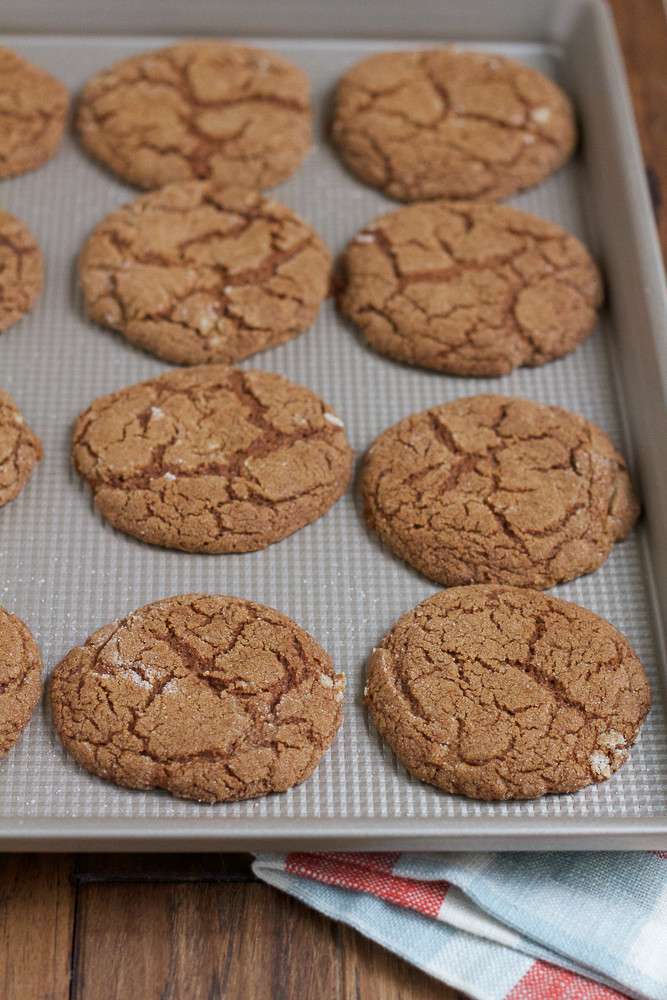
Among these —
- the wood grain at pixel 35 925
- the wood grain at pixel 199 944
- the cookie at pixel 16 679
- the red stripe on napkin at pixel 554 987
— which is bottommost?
the wood grain at pixel 35 925

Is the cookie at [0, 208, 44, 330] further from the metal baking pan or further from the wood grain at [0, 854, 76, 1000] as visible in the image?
the wood grain at [0, 854, 76, 1000]

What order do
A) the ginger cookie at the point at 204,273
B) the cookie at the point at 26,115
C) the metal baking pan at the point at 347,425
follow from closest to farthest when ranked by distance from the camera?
the metal baking pan at the point at 347,425
the ginger cookie at the point at 204,273
the cookie at the point at 26,115

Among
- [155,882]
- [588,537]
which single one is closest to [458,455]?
[588,537]

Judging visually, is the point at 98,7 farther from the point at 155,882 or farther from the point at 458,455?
the point at 155,882

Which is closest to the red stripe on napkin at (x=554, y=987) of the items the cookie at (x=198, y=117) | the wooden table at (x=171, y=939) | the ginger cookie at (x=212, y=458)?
the wooden table at (x=171, y=939)

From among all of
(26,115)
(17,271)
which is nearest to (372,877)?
(17,271)

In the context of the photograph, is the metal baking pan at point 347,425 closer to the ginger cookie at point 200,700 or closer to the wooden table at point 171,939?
the ginger cookie at point 200,700
